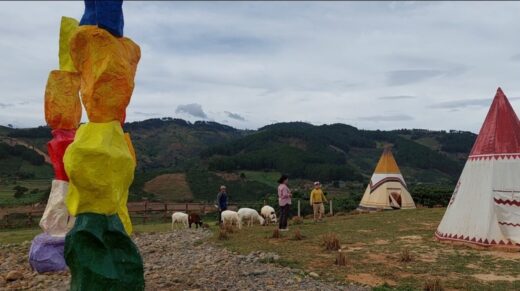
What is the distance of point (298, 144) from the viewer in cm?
8988

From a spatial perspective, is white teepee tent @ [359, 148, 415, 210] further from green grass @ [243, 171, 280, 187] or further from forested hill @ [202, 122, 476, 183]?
forested hill @ [202, 122, 476, 183]

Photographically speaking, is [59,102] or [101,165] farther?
[59,102]

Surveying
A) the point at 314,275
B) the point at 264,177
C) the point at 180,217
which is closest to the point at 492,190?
the point at 314,275

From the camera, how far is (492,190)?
1162 cm

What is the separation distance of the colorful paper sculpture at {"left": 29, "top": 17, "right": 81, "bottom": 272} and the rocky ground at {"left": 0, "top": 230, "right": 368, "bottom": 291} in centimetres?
42

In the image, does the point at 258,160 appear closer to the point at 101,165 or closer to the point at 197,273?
the point at 197,273

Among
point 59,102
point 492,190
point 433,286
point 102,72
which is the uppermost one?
point 59,102

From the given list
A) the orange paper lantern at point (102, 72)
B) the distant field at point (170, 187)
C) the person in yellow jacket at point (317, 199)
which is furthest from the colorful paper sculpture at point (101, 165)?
the distant field at point (170, 187)

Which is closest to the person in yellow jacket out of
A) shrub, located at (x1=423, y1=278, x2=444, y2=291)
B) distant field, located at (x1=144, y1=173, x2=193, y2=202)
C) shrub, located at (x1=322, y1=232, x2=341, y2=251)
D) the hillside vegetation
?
shrub, located at (x1=322, y1=232, x2=341, y2=251)

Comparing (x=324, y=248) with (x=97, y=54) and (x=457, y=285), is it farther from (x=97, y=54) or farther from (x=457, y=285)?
(x=97, y=54)

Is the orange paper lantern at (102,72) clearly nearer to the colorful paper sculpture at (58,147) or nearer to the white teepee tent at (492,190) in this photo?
the colorful paper sculpture at (58,147)

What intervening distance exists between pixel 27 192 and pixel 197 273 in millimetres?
38090

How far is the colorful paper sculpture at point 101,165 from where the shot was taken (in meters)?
5.81

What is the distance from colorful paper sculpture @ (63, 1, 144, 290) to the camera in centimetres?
581
